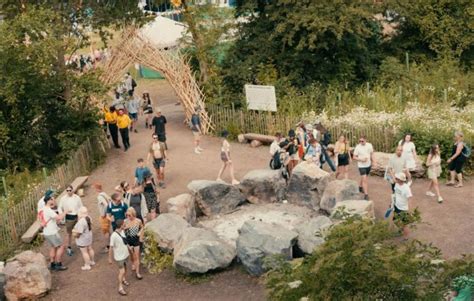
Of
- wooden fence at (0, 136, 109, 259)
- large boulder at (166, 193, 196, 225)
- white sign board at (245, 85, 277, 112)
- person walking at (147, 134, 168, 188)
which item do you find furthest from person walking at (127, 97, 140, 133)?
large boulder at (166, 193, 196, 225)

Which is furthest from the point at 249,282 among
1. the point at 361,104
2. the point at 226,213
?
the point at 361,104

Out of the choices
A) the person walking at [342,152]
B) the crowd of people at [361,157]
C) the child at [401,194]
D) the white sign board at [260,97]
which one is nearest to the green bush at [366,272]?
the child at [401,194]

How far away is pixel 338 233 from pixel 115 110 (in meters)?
13.4

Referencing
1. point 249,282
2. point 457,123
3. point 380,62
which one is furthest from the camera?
point 380,62

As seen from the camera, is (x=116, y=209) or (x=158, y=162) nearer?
(x=116, y=209)

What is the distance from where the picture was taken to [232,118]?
2225 cm

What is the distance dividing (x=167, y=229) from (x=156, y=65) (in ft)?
32.8

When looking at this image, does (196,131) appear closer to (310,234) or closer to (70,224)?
(70,224)

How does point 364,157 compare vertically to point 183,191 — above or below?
above

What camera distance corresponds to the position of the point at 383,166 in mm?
17156

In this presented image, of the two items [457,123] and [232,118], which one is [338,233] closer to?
[457,123]

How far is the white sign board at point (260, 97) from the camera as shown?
2158cm

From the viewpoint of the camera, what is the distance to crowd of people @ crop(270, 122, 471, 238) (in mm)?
15023

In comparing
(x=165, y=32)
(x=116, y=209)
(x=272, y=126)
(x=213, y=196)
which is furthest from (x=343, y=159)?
(x=165, y=32)
